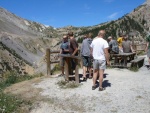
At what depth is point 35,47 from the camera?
8600cm

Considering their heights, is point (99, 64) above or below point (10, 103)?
above

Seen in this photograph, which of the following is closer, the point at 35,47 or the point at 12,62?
the point at 12,62

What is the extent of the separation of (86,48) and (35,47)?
74.6m

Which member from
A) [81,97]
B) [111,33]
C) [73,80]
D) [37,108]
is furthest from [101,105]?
[111,33]

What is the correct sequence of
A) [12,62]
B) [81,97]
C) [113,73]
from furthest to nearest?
[12,62] < [113,73] < [81,97]

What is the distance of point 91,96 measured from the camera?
10.1m

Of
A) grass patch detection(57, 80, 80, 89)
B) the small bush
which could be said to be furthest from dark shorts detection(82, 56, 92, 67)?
the small bush

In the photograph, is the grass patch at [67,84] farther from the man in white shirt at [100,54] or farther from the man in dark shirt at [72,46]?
the man in white shirt at [100,54]

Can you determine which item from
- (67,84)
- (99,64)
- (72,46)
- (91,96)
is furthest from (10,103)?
(72,46)

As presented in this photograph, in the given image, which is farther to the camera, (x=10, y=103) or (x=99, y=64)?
(x=99, y=64)

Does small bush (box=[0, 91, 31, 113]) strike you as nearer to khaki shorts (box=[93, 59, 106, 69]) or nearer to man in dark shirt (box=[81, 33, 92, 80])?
khaki shorts (box=[93, 59, 106, 69])

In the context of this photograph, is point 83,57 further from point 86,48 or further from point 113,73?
point 113,73

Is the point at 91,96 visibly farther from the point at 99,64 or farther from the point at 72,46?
the point at 72,46

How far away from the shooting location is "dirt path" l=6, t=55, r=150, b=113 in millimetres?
9070
